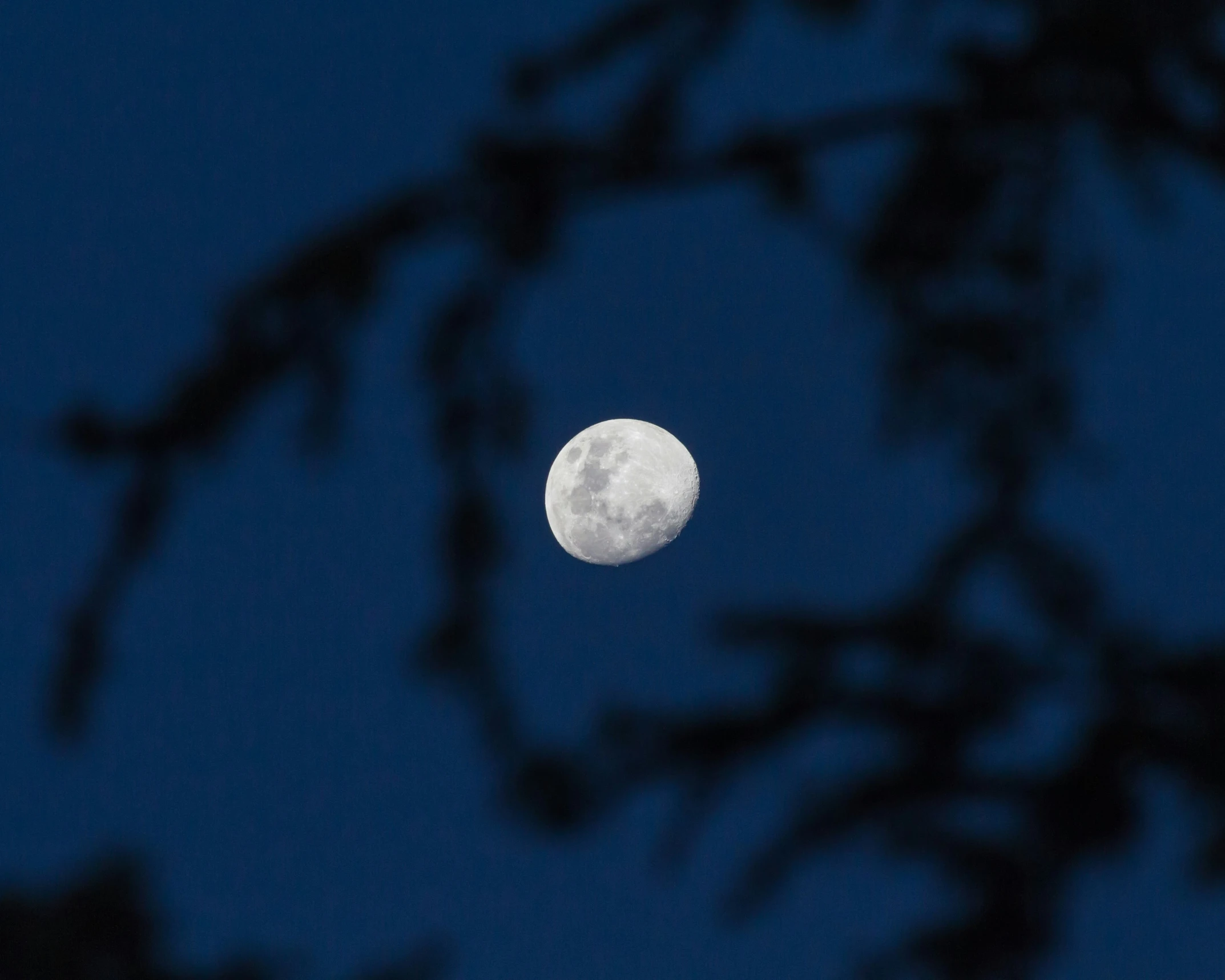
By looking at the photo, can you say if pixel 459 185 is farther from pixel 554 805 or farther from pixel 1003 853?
pixel 1003 853

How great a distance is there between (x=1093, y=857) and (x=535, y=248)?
1.60 meters

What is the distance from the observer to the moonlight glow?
2768 millimetres

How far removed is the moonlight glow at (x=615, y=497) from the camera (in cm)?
277

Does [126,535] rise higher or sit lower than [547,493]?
lower

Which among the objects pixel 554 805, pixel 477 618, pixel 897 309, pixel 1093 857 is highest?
pixel 897 309

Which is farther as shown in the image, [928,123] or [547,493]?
[547,493]

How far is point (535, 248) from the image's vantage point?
215 centimetres

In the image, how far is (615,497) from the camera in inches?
110

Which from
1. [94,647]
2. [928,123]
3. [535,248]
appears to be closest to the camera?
Result: [94,647]

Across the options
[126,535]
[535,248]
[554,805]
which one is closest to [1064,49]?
[535,248]

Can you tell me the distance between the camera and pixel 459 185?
2.14 m

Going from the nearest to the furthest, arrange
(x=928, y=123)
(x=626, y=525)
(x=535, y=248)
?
(x=535, y=248) → (x=928, y=123) → (x=626, y=525)

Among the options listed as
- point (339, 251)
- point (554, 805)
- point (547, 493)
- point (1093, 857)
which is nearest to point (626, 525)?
point (547, 493)

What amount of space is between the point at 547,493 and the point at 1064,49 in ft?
4.72
